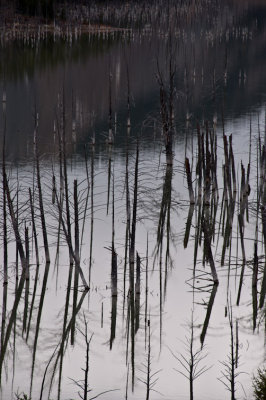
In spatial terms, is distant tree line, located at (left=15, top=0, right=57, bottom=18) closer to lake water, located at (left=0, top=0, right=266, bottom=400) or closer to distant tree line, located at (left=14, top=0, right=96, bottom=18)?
distant tree line, located at (left=14, top=0, right=96, bottom=18)

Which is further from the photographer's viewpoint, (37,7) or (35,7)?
(37,7)

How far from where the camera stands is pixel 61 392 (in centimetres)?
1049

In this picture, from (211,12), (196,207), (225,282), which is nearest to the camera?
(225,282)

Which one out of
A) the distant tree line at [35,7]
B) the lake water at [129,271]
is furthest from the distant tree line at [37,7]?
the lake water at [129,271]

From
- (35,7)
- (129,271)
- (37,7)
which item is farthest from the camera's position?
(37,7)

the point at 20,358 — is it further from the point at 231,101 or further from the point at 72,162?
the point at 231,101

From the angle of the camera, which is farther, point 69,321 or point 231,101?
point 231,101

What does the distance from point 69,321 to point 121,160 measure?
45.4ft

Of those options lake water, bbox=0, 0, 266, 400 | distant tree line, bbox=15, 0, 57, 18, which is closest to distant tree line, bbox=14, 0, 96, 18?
distant tree line, bbox=15, 0, 57, 18

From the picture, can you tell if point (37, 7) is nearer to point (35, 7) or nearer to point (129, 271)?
point (35, 7)

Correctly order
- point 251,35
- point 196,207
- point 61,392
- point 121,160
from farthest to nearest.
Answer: point 251,35, point 121,160, point 196,207, point 61,392

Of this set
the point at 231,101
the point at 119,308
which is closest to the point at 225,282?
the point at 119,308

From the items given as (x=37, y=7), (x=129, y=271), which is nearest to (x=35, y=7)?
(x=37, y=7)

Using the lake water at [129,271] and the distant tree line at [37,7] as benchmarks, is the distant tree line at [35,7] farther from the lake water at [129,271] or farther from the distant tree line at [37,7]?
the lake water at [129,271]
